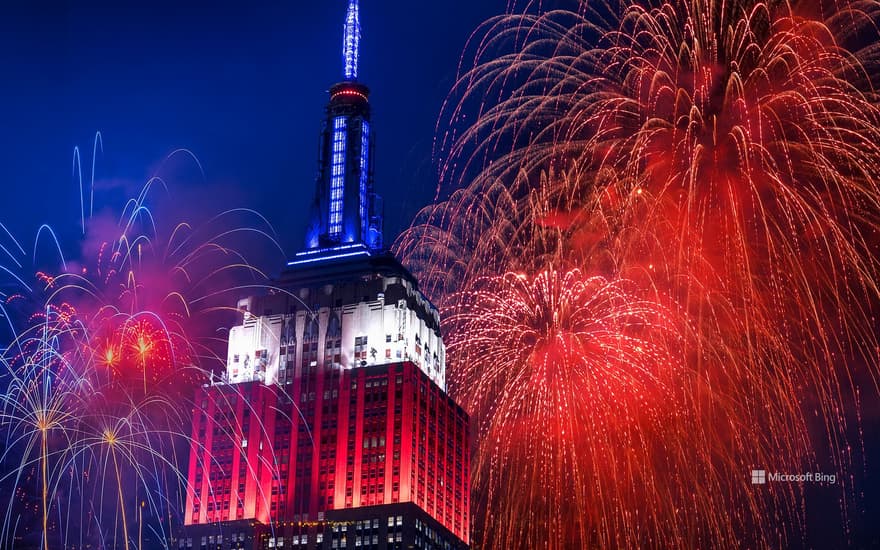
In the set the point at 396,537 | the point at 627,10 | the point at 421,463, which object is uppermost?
the point at 627,10

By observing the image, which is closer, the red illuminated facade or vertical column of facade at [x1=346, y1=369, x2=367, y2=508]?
the red illuminated facade

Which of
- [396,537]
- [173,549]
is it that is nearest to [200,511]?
[173,549]

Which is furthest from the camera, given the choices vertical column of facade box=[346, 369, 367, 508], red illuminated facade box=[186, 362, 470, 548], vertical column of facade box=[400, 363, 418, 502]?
vertical column of facade box=[346, 369, 367, 508]

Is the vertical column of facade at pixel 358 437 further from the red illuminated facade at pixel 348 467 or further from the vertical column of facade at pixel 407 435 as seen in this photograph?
the vertical column of facade at pixel 407 435

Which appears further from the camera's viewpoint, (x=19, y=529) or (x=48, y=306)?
(x=19, y=529)

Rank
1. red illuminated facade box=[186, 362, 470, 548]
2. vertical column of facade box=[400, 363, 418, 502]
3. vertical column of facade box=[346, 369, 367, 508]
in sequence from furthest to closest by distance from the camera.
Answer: vertical column of facade box=[346, 369, 367, 508], red illuminated facade box=[186, 362, 470, 548], vertical column of facade box=[400, 363, 418, 502]

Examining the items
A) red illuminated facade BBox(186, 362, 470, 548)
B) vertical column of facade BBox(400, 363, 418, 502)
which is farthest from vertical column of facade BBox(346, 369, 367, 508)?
vertical column of facade BBox(400, 363, 418, 502)

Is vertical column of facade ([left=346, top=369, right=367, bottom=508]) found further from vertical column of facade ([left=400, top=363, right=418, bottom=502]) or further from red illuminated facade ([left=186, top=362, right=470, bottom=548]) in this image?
vertical column of facade ([left=400, top=363, right=418, bottom=502])

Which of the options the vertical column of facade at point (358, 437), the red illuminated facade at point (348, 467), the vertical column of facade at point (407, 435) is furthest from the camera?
the vertical column of facade at point (358, 437)

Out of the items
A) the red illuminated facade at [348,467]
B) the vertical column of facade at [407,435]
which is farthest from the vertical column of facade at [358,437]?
the vertical column of facade at [407,435]

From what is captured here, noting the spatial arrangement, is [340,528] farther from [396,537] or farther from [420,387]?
[420,387]

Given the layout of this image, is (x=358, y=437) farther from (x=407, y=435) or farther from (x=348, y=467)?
(x=407, y=435)
